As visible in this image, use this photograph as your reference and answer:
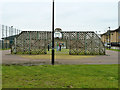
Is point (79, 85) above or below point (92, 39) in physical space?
below

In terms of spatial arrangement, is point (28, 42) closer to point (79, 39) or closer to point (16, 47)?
point (16, 47)

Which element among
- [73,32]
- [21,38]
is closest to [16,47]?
[21,38]

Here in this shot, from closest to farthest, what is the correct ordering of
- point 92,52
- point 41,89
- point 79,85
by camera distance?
1. point 41,89
2. point 79,85
3. point 92,52

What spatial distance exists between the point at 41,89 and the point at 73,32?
20.2m

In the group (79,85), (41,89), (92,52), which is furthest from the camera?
(92,52)

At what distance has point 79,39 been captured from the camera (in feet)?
80.4

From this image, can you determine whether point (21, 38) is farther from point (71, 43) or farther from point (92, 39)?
point (92, 39)

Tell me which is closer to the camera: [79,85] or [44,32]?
[79,85]

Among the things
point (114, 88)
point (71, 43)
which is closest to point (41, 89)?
point (114, 88)

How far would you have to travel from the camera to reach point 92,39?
953 inches

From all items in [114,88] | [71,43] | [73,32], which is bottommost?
[114,88]

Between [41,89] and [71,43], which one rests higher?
[71,43]

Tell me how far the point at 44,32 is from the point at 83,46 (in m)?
7.25

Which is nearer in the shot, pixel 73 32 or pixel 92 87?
pixel 92 87
